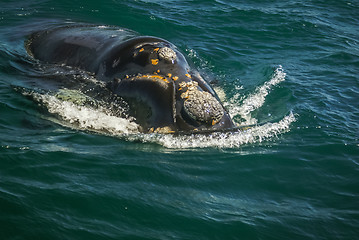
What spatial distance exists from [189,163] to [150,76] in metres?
1.87

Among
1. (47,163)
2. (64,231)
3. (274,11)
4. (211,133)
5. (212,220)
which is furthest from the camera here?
(274,11)

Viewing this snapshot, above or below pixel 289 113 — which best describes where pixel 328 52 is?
above

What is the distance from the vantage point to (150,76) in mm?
7852

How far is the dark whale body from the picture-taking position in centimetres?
730

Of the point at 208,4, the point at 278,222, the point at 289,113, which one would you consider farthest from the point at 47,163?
the point at 208,4

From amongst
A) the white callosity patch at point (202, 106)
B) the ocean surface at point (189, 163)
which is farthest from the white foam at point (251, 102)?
the white callosity patch at point (202, 106)

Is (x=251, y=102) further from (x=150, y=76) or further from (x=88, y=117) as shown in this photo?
(x=88, y=117)

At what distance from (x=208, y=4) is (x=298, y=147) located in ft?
36.5

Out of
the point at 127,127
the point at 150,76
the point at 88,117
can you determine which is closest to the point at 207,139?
Result: the point at 127,127

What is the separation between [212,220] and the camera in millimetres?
5773

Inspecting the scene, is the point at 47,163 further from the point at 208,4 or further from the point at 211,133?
the point at 208,4

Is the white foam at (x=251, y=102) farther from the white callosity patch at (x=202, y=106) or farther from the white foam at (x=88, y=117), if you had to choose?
the white foam at (x=88, y=117)

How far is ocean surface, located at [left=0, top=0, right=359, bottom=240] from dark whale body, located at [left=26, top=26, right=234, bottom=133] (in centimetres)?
28

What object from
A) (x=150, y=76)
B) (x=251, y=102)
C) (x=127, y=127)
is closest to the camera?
(x=127, y=127)
